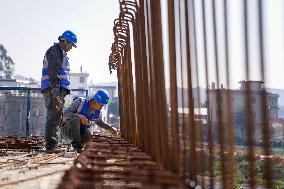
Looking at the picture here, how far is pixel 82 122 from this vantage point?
23.6ft

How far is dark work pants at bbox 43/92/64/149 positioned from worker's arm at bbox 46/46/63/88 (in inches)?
7.6

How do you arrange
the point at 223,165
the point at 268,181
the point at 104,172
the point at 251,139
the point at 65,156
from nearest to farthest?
1. the point at 268,181
2. the point at 251,139
3. the point at 223,165
4. the point at 104,172
5. the point at 65,156

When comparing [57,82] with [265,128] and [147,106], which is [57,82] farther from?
[265,128]

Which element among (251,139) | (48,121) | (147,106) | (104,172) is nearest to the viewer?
A: (251,139)

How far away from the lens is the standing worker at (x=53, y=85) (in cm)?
614

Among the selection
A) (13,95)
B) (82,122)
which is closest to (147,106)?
(82,122)

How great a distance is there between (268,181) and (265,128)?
210 millimetres

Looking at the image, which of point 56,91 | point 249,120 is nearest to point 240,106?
point 249,120

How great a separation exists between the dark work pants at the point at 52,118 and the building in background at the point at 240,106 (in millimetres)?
3970

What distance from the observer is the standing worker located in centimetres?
614

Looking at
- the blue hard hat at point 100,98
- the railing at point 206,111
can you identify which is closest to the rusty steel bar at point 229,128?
the railing at point 206,111

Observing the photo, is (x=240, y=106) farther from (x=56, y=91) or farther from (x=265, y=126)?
(x=56, y=91)

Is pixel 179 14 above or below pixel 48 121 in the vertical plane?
above

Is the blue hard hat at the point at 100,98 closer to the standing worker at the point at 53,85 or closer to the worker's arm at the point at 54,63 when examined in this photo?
the standing worker at the point at 53,85
